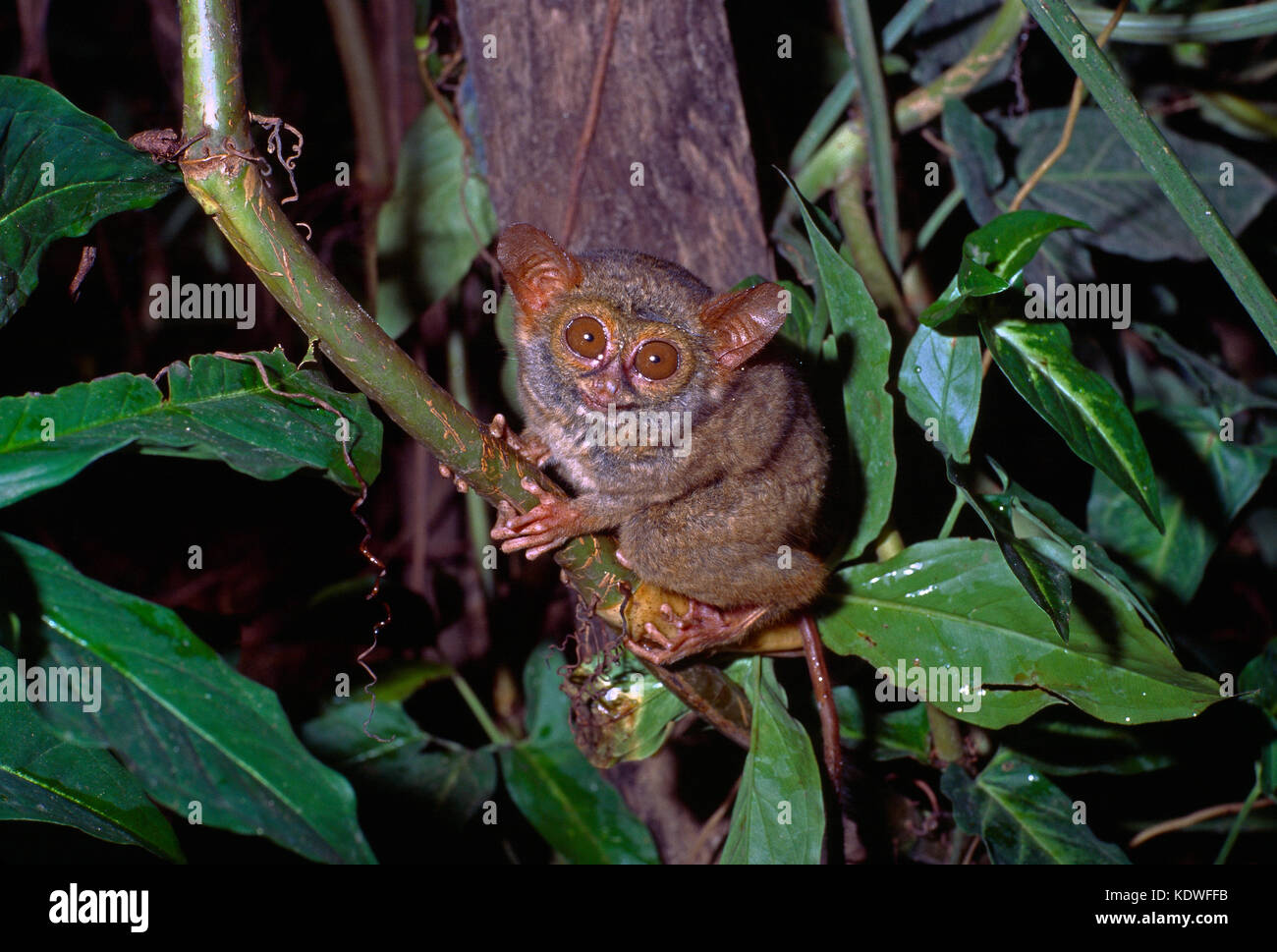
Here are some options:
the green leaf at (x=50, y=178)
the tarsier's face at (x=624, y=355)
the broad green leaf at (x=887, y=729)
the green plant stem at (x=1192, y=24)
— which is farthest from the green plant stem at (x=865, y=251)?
the green leaf at (x=50, y=178)

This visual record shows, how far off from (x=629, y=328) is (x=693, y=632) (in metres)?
0.77

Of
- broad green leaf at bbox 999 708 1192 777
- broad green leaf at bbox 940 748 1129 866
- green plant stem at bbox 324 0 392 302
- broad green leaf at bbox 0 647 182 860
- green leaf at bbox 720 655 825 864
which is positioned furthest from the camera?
green plant stem at bbox 324 0 392 302

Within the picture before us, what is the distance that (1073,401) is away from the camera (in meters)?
2.29

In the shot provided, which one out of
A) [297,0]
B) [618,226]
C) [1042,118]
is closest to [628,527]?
[618,226]

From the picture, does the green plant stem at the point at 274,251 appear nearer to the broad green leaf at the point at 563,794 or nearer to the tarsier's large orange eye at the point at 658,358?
the tarsier's large orange eye at the point at 658,358

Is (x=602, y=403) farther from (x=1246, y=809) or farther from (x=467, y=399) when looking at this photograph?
(x=1246, y=809)

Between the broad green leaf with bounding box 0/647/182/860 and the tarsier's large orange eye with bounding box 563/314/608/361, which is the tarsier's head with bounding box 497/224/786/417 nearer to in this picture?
the tarsier's large orange eye with bounding box 563/314/608/361

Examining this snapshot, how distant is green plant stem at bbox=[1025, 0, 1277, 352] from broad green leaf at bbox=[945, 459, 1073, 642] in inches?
24.1

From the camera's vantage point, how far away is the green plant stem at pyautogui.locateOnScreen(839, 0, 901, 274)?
114 inches

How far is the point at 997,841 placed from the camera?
2.57 m

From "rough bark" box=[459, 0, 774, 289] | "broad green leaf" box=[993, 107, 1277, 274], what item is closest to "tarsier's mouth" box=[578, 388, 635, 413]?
"rough bark" box=[459, 0, 774, 289]

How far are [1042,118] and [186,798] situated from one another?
3.58 metres

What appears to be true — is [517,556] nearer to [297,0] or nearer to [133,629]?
[133,629]

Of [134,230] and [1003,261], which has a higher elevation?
[134,230]
